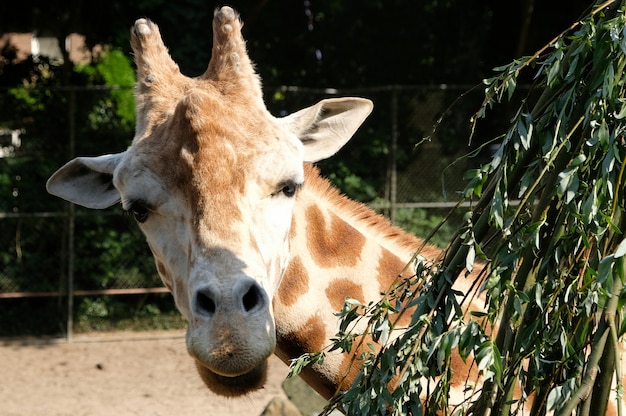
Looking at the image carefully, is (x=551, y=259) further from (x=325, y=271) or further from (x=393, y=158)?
(x=393, y=158)

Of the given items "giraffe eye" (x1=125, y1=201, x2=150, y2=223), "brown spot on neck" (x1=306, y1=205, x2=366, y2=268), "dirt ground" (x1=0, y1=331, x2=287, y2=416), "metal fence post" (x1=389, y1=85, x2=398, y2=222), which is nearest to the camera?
"giraffe eye" (x1=125, y1=201, x2=150, y2=223)

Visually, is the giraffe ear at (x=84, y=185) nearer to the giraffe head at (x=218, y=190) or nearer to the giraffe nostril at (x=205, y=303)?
the giraffe head at (x=218, y=190)

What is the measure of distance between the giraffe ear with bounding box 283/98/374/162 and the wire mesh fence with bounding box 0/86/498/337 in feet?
19.4

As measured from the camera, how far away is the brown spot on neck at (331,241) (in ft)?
11.6

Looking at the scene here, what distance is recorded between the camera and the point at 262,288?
2609mm

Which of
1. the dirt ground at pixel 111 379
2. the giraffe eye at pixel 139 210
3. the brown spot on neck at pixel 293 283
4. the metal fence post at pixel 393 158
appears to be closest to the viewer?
the giraffe eye at pixel 139 210

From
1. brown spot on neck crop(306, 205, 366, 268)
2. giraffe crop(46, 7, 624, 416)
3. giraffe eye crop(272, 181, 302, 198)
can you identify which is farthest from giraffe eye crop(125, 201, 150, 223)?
brown spot on neck crop(306, 205, 366, 268)

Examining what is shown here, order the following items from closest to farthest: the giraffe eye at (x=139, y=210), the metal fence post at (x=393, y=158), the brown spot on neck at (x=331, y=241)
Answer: the giraffe eye at (x=139, y=210) < the brown spot on neck at (x=331, y=241) < the metal fence post at (x=393, y=158)

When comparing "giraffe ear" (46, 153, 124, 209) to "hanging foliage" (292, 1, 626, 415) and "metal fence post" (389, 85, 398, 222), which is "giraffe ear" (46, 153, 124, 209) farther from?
"metal fence post" (389, 85, 398, 222)

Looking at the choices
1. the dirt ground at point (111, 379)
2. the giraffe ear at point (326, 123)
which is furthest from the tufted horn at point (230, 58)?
the dirt ground at point (111, 379)

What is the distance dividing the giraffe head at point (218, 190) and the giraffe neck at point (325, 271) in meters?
0.23

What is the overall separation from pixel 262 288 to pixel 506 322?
793 millimetres

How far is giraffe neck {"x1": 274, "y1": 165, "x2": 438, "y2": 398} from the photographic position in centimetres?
337

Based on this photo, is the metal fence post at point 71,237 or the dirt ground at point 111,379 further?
the metal fence post at point 71,237
